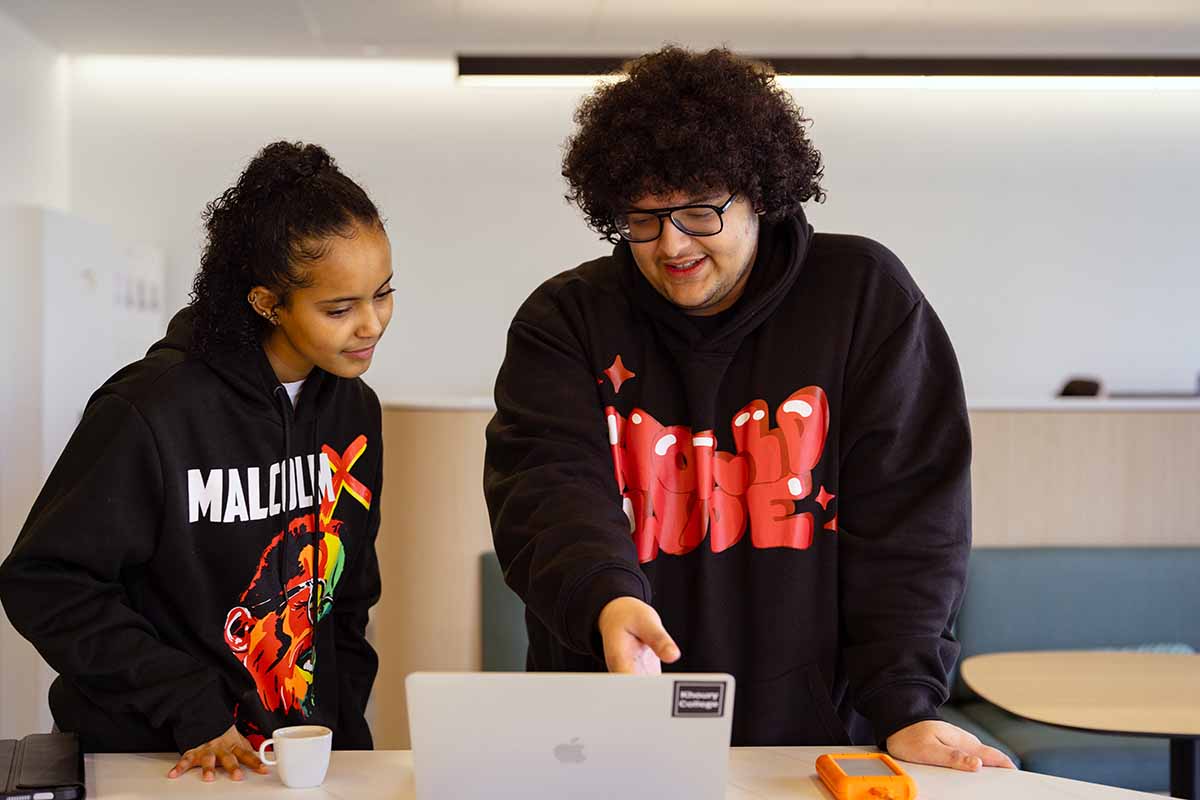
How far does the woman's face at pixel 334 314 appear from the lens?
5.31 ft

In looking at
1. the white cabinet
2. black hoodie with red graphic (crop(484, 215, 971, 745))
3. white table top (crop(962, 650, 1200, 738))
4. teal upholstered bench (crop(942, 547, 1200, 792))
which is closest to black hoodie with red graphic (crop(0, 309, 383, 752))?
black hoodie with red graphic (crop(484, 215, 971, 745))

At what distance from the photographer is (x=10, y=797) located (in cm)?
121

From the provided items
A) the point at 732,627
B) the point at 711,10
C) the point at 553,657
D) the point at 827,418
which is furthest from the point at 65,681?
the point at 711,10

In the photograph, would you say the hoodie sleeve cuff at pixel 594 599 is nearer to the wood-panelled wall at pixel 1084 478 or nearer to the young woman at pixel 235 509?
the young woman at pixel 235 509

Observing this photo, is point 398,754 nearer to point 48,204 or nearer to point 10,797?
point 10,797

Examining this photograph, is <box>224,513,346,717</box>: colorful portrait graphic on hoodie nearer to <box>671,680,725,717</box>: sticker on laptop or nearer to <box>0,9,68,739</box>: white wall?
<box>671,680,725,717</box>: sticker on laptop

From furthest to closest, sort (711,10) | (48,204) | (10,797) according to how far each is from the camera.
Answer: (48,204), (711,10), (10,797)

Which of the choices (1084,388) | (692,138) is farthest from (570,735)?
(1084,388)

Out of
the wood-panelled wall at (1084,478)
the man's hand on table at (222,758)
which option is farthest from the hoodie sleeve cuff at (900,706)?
the wood-panelled wall at (1084,478)

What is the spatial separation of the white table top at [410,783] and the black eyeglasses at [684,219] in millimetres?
608

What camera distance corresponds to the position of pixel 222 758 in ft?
4.52

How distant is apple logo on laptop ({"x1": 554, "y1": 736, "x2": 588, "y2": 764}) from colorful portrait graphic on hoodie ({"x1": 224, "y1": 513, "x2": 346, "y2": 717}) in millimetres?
583

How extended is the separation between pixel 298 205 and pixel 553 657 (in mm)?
679

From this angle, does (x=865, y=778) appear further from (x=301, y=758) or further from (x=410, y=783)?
(x=301, y=758)
